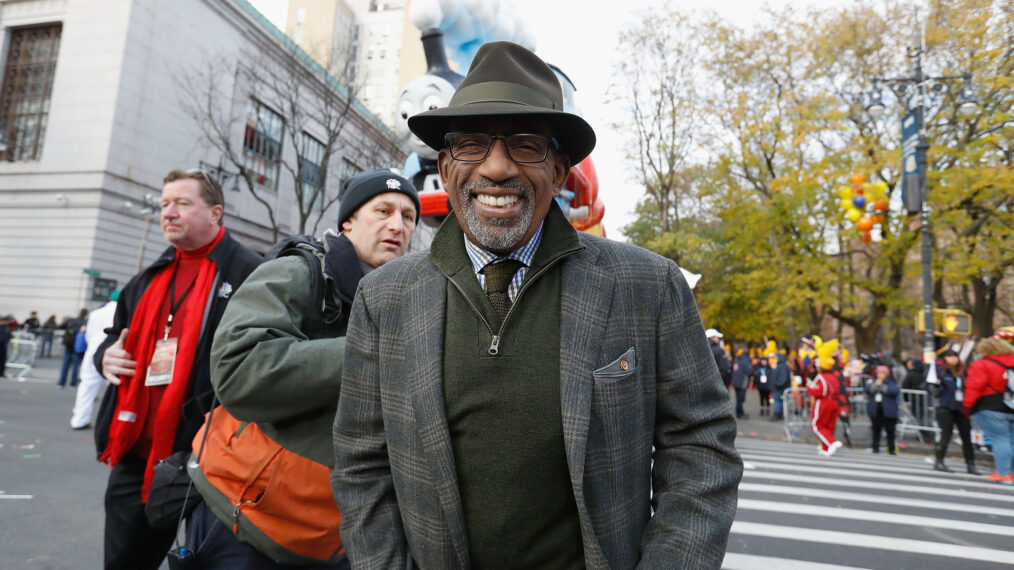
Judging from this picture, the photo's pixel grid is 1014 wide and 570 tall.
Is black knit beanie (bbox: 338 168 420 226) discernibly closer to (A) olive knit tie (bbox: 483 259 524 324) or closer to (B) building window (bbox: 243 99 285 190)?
(A) olive knit tie (bbox: 483 259 524 324)

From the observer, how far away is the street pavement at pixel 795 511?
15.3ft

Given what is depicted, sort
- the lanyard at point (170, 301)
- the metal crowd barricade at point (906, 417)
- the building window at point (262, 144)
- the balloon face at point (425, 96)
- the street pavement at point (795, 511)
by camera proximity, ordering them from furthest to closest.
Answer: the building window at point (262, 144), the metal crowd barricade at point (906, 417), the balloon face at point (425, 96), the street pavement at point (795, 511), the lanyard at point (170, 301)

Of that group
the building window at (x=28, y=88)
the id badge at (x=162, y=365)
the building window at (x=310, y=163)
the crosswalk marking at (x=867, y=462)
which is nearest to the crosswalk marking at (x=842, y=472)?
the crosswalk marking at (x=867, y=462)

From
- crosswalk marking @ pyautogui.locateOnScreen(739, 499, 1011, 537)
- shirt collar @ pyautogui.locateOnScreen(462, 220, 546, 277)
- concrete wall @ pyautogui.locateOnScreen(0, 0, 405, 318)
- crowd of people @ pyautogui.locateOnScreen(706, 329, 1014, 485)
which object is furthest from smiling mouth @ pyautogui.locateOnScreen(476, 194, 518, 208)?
concrete wall @ pyautogui.locateOnScreen(0, 0, 405, 318)

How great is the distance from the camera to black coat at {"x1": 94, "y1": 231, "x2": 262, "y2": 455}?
8.39 ft

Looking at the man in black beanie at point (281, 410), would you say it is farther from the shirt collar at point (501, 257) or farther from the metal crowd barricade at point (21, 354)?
the metal crowd barricade at point (21, 354)

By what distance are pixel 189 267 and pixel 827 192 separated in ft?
67.5

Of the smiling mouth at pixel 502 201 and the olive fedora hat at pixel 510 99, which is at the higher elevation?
the olive fedora hat at pixel 510 99

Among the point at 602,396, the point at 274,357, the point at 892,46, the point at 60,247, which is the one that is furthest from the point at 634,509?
the point at 60,247

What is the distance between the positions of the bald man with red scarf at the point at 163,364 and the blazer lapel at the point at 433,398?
146cm

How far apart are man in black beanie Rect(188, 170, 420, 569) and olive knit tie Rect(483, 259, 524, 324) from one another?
1.83 ft

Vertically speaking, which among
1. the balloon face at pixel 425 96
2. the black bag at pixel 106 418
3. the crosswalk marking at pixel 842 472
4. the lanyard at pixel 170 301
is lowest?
the crosswalk marking at pixel 842 472

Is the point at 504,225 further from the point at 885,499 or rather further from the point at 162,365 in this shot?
the point at 885,499

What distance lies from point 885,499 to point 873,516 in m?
1.11
